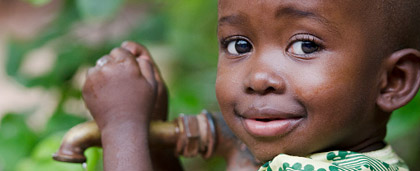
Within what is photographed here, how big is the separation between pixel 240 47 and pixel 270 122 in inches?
6.1

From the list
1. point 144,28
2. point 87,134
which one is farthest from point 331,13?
point 144,28

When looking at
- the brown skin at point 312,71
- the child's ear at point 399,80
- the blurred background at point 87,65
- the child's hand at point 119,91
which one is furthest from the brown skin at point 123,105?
the blurred background at point 87,65

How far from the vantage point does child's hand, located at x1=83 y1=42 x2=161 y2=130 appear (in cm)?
135

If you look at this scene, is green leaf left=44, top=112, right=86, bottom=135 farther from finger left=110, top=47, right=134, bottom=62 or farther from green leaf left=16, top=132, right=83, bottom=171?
finger left=110, top=47, right=134, bottom=62

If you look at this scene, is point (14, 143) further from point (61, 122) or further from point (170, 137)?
point (170, 137)

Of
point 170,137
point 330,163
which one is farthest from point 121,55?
point 330,163

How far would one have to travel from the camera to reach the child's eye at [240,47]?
1.25 metres

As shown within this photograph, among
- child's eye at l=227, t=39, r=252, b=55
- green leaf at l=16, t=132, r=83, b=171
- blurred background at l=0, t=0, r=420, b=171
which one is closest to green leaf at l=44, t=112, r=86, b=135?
blurred background at l=0, t=0, r=420, b=171

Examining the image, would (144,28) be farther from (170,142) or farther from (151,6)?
(170,142)

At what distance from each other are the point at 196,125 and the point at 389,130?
0.63 meters

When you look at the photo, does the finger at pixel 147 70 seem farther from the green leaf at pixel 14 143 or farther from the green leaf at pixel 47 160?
the green leaf at pixel 14 143

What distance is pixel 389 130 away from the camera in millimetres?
1840

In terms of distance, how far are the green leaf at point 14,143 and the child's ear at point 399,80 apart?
55.6 inches

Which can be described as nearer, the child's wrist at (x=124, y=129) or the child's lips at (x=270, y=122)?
the child's lips at (x=270, y=122)
